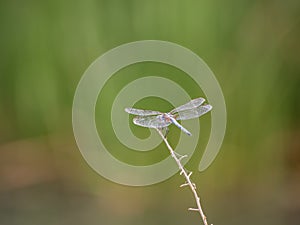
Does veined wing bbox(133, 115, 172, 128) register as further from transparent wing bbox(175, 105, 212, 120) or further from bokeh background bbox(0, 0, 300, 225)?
bokeh background bbox(0, 0, 300, 225)

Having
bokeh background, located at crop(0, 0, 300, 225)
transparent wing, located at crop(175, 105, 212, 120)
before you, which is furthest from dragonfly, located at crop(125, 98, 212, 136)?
bokeh background, located at crop(0, 0, 300, 225)

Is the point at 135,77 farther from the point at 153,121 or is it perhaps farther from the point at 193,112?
the point at 153,121

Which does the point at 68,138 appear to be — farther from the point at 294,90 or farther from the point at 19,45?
the point at 294,90

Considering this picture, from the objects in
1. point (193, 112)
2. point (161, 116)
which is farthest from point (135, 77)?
point (161, 116)

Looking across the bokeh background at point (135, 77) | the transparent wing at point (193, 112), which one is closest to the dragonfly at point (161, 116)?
the transparent wing at point (193, 112)

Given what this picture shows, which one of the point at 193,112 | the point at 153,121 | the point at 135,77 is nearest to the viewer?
the point at 153,121

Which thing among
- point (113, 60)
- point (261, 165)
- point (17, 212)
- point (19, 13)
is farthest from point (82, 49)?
point (261, 165)

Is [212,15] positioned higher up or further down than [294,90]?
higher up

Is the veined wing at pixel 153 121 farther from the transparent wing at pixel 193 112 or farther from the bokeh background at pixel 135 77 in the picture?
the bokeh background at pixel 135 77
